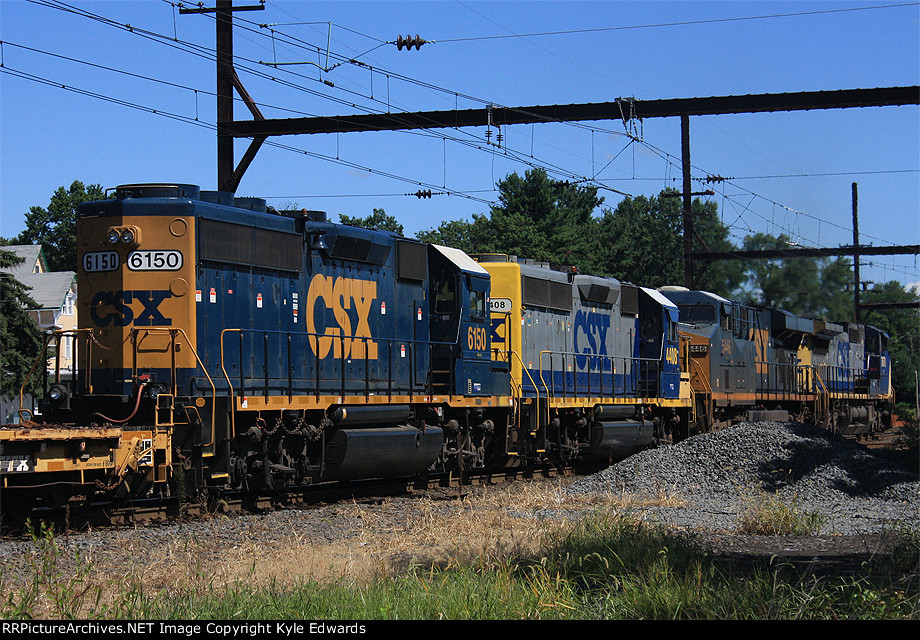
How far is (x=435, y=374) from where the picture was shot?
55.5 feet

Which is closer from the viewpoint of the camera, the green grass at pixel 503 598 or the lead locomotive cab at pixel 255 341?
the green grass at pixel 503 598

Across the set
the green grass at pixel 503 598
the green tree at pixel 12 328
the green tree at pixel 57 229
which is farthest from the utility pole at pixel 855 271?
the green tree at pixel 57 229

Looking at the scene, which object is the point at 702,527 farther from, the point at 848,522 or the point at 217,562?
the point at 217,562

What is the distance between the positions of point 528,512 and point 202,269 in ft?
17.8

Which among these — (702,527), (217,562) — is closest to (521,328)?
(702,527)

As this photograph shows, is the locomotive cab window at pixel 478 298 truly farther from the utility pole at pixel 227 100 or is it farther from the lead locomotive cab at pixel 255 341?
the utility pole at pixel 227 100

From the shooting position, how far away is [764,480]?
17.1m

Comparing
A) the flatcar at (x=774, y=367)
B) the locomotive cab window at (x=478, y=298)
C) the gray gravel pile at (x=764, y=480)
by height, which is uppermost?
the locomotive cab window at (x=478, y=298)

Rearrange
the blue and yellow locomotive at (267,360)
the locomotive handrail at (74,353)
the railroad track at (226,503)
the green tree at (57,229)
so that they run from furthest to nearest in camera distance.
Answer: the green tree at (57,229), the locomotive handrail at (74,353), the blue and yellow locomotive at (267,360), the railroad track at (226,503)

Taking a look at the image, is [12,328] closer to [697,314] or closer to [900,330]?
[697,314]

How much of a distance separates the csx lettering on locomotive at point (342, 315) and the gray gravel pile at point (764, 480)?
4.57 meters

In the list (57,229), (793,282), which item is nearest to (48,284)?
(57,229)

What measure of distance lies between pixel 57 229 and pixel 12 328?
44.8 metres

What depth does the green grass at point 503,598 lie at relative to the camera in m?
6.27
